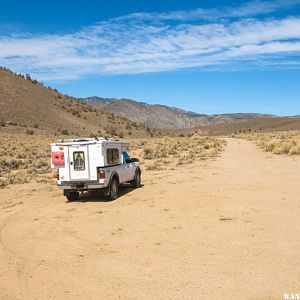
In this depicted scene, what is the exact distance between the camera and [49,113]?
2581 inches

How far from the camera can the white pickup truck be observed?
1472 centimetres

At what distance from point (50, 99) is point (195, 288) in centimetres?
6786

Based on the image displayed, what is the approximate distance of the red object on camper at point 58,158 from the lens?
15.0 metres

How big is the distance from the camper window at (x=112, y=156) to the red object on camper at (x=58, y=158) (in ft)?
4.90

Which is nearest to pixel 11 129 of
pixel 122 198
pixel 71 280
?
pixel 122 198

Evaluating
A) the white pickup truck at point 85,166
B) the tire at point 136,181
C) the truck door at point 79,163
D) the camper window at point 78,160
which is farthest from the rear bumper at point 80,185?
the tire at point 136,181

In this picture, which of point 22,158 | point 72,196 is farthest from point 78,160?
point 22,158

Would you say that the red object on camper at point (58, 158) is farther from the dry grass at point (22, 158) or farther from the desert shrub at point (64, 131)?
the desert shrub at point (64, 131)

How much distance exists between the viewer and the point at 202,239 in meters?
9.74

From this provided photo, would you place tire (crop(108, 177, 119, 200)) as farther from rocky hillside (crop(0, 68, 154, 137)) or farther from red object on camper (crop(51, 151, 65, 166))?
rocky hillside (crop(0, 68, 154, 137))

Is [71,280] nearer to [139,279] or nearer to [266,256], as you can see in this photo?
[139,279]

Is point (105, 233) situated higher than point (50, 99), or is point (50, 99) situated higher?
point (50, 99)

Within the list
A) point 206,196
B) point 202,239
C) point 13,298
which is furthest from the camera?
point 206,196

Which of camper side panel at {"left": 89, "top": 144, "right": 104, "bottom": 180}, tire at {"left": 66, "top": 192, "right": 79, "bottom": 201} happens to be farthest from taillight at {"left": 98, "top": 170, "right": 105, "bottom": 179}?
tire at {"left": 66, "top": 192, "right": 79, "bottom": 201}
